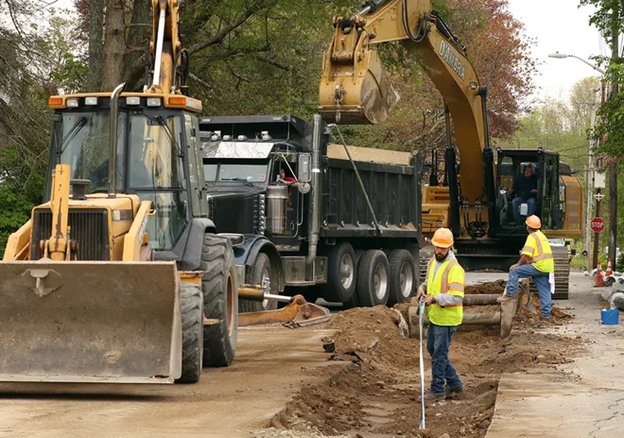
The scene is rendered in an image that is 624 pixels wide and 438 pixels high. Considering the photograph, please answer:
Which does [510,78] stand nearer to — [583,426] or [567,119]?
[583,426]

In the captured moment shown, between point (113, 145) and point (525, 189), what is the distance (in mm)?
16438

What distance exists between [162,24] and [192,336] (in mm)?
4548

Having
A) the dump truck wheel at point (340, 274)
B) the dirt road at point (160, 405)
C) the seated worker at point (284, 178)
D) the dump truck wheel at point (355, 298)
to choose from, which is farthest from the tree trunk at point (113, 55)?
the dirt road at point (160, 405)

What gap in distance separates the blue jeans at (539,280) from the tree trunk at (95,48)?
8.99 m

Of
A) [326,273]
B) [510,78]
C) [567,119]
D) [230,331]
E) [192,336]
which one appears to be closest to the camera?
[192,336]

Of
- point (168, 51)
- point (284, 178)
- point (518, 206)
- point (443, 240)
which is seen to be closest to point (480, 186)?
point (518, 206)

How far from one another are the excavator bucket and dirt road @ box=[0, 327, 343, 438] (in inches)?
233

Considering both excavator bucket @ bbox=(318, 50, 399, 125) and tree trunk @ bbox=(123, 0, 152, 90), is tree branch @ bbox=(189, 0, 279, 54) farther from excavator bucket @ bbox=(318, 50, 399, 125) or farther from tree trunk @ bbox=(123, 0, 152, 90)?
excavator bucket @ bbox=(318, 50, 399, 125)

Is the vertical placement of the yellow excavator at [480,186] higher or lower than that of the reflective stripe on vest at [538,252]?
higher

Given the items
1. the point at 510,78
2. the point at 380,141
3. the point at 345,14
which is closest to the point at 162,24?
the point at 345,14

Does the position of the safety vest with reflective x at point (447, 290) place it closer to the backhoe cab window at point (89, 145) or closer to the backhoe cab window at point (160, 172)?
the backhoe cab window at point (160, 172)

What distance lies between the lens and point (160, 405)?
9.17 m

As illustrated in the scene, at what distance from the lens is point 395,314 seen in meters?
18.0

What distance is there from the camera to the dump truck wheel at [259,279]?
16516 millimetres
